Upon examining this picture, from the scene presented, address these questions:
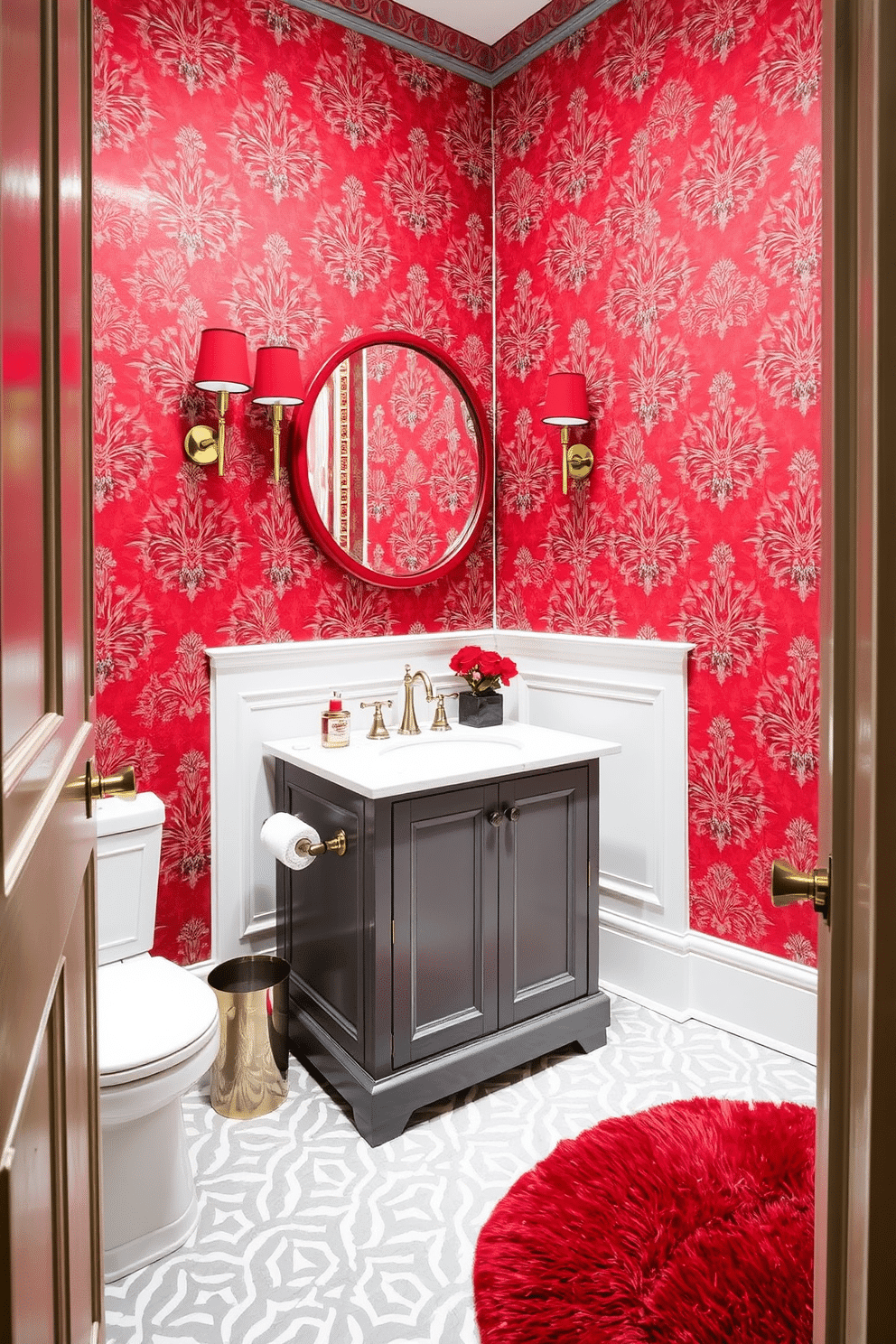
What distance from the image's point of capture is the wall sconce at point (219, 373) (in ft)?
7.55

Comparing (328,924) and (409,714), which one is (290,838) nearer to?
(328,924)

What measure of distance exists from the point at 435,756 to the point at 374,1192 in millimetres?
998

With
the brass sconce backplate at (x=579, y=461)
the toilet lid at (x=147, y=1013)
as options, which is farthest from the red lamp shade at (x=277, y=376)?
the toilet lid at (x=147, y=1013)

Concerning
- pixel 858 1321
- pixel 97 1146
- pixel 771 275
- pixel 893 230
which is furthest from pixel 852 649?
pixel 771 275

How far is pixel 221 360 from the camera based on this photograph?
230 cm

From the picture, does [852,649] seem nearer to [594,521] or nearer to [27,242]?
[27,242]

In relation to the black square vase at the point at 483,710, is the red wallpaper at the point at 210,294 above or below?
above

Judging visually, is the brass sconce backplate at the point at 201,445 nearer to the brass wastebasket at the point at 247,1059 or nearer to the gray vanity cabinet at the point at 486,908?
the gray vanity cabinet at the point at 486,908

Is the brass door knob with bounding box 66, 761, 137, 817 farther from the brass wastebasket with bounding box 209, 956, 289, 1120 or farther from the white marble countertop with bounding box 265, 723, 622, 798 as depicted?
the brass wastebasket with bounding box 209, 956, 289, 1120

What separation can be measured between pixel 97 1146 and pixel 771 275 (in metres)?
2.35

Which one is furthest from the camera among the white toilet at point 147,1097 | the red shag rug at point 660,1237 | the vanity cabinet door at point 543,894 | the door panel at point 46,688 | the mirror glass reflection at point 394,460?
the mirror glass reflection at point 394,460

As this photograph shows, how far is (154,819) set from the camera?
2074 millimetres

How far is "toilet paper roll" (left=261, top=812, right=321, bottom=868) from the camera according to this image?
214 cm

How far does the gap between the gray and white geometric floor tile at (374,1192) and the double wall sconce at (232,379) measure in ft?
5.48
